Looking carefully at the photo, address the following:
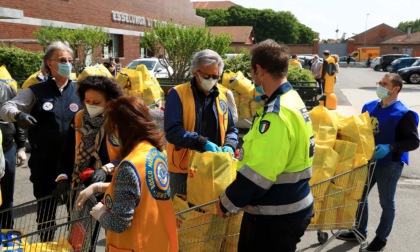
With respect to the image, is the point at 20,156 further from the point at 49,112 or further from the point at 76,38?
the point at 76,38

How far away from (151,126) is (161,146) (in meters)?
0.13

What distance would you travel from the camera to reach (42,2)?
22.5 metres

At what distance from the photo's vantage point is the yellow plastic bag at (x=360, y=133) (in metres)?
3.53

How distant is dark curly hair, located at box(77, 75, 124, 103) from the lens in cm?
299

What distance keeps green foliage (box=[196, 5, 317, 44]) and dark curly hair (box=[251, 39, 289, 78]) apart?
75.2 metres

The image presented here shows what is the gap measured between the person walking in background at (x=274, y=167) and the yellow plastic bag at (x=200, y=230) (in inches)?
16.7

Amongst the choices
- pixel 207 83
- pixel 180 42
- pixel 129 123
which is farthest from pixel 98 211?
pixel 180 42

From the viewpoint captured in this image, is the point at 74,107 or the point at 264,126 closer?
the point at 264,126

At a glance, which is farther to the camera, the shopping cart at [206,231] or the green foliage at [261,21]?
the green foliage at [261,21]

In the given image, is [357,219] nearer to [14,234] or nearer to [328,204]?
[328,204]

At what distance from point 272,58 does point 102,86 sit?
4.65 feet

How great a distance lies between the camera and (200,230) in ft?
9.22

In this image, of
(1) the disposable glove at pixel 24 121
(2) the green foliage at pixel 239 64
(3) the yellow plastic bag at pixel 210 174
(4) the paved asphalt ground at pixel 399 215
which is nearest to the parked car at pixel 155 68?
(2) the green foliage at pixel 239 64

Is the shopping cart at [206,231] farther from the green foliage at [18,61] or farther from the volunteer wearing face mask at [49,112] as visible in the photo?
the green foliage at [18,61]
